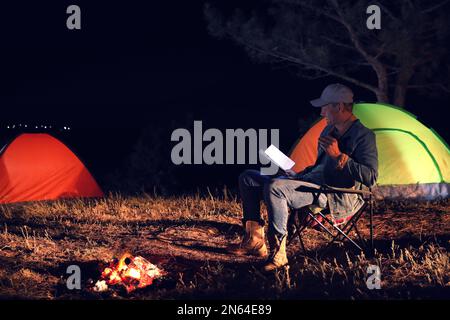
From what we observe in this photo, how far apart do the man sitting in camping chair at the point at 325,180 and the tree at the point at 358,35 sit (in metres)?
5.12

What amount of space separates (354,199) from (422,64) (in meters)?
6.02

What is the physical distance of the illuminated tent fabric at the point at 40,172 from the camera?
960 centimetres

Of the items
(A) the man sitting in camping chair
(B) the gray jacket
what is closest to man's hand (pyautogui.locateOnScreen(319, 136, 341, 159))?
(A) the man sitting in camping chair

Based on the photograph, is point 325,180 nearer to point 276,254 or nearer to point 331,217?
point 331,217

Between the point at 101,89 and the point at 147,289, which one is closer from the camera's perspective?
the point at 147,289

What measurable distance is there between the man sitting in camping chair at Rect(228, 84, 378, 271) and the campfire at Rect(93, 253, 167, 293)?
2.66 feet

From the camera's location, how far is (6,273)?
4.95m

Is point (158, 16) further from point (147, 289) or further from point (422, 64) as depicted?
point (147, 289)

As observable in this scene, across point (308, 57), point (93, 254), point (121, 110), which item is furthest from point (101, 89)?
point (93, 254)

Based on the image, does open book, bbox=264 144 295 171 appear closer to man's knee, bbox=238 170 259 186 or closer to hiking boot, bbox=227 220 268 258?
man's knee, bbox=238 170 259 186

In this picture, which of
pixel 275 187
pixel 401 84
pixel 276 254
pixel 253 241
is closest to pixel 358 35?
pixel 401 84

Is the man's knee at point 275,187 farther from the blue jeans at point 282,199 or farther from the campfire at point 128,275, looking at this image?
the campfire at point 128,275

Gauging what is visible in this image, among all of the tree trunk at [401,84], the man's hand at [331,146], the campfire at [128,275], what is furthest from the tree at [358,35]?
the campfire at [128,275]

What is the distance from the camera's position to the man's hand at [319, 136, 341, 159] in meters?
4.82
